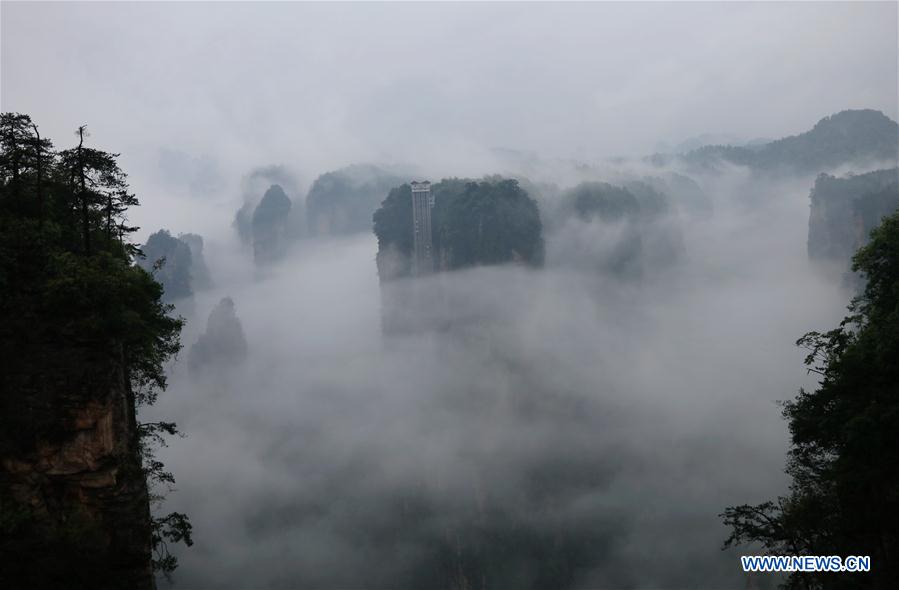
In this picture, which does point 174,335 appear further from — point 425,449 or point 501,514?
point 425,449

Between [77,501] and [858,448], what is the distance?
95.0 feet

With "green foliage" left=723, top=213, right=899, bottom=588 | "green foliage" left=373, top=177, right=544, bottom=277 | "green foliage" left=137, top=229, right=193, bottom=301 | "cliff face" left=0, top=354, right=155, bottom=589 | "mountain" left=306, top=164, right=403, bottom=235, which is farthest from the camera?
"mountain" left=306, top=164, right=403, bottom=235

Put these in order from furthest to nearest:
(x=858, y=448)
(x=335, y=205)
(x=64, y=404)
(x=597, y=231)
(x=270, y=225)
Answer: (x=335, y=205)
(x=270, y=225)
(x=597, y=231)
(x=64, y=404)
(x=858, y=448)

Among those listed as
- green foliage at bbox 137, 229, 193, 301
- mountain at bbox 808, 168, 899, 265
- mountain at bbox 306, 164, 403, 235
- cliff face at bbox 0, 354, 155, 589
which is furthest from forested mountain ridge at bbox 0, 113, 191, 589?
mountain at bbox 306, 164, 403, 235

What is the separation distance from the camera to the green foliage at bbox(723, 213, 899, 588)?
21.0 m

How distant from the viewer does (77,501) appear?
79.6ft

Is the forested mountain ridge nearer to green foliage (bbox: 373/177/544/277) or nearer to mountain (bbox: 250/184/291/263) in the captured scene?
green foliage (bbox: 373/177/544/277)

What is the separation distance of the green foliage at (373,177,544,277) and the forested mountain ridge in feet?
342

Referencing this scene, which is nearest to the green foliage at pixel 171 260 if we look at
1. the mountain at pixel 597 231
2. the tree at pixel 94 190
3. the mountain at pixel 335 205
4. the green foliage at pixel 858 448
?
the mountain at pixel 335 205

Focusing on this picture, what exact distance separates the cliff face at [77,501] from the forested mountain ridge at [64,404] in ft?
0.13

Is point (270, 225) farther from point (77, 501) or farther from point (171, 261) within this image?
point (77, 501)

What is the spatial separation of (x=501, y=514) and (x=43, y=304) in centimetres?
7684

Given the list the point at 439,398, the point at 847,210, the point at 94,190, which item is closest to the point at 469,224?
the point at 439,398

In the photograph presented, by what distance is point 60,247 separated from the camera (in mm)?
25906
